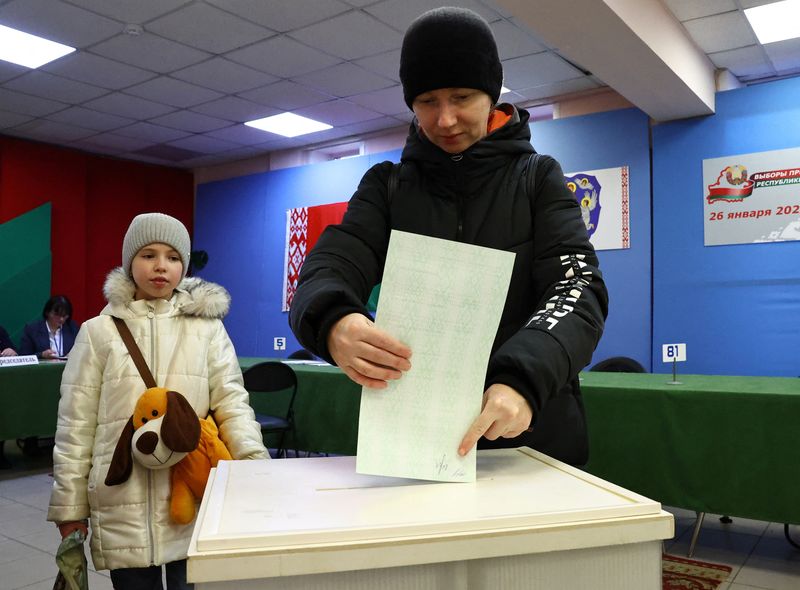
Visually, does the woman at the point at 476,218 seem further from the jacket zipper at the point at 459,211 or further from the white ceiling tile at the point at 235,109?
the white ceiling tile at the point at 235,109

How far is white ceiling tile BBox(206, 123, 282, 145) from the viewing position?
22.8 ft

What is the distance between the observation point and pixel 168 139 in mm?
7375

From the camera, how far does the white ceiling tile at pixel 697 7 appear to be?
13.5ft

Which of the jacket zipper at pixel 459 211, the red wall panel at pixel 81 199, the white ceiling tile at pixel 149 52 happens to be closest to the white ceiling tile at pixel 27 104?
the red wall panel at pixel 81 199

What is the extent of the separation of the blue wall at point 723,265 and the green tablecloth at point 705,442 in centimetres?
194

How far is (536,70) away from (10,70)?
4.17m

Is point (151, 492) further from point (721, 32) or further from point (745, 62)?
point (745, 62)

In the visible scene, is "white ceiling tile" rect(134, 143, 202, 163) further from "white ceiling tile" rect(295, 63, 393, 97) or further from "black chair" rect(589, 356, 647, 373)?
"black chair" rect(589, 356, 647, 373)

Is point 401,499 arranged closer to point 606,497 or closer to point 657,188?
point 606,497

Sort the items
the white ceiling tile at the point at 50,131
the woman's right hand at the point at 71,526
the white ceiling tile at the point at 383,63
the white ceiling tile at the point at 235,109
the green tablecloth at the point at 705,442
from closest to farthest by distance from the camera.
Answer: the woman's right hand at the point at 71,526 → the green tablecloth at the point at 705,442 → the white ceiling tile at the point at 383,63 → the white ceiling tile at the point at 235,109 → the white ceiling tile at the point at 50,131

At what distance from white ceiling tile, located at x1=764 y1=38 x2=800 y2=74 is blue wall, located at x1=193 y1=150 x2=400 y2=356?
3748 mm

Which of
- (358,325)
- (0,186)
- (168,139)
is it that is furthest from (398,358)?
(0,186)

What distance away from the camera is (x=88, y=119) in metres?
6.68

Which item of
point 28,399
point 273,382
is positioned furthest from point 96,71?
point 273,382
